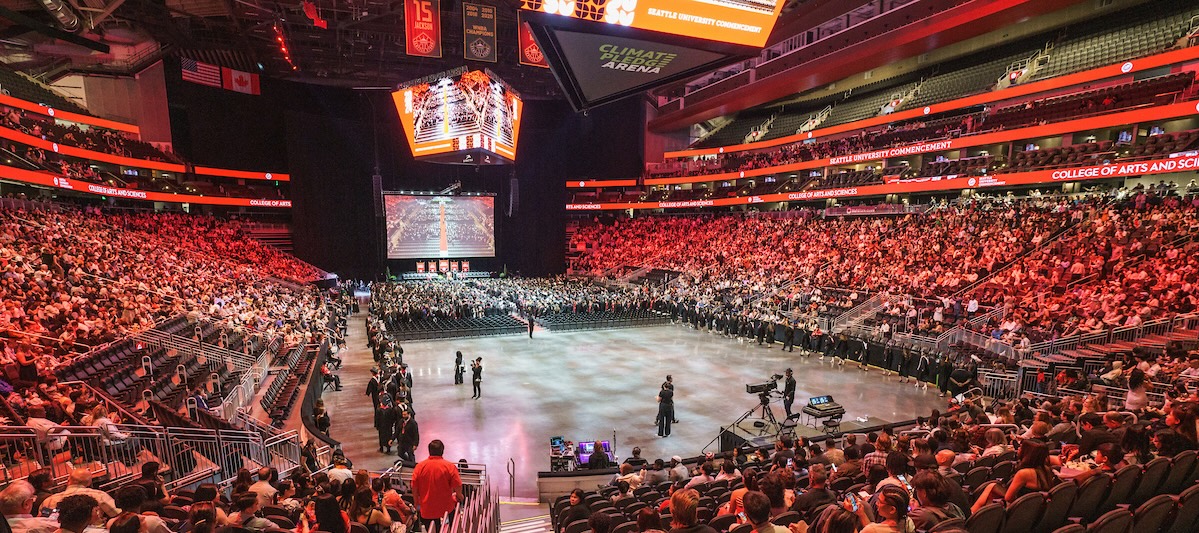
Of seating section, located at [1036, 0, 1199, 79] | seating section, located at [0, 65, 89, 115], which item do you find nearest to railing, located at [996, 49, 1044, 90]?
seating section, located at [1036, 0, 1199, 79]

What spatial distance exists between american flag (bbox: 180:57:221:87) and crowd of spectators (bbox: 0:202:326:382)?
9345 mm

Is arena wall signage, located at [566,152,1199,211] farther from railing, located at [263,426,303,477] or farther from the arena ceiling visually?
railing, located at [263,426,303,477]

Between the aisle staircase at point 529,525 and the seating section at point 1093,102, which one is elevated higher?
the seating section at point 1093,102

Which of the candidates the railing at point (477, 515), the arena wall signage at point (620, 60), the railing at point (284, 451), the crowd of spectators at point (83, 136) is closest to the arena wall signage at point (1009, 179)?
the arena wall signage at point (620, 60)

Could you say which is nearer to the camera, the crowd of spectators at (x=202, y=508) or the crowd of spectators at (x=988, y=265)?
the crowd of spectators at (x=202, y=508)

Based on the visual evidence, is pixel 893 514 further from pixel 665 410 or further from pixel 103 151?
pixel 103 151

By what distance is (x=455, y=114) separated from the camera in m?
24.8

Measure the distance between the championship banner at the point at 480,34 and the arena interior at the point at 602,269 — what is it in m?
0.12

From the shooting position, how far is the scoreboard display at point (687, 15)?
227 inches

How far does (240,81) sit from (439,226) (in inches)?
639

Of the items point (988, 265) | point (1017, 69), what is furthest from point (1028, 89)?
point (988, 265)

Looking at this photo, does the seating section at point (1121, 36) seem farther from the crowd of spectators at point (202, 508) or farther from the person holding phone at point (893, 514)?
the crowd of spectators at point (202, 508)

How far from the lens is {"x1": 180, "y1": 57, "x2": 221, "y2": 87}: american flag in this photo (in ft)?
109

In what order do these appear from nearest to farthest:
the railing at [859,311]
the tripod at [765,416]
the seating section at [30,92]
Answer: the tripod at [765,416] < the railing at [859,311] < the seating section at [30,92]
